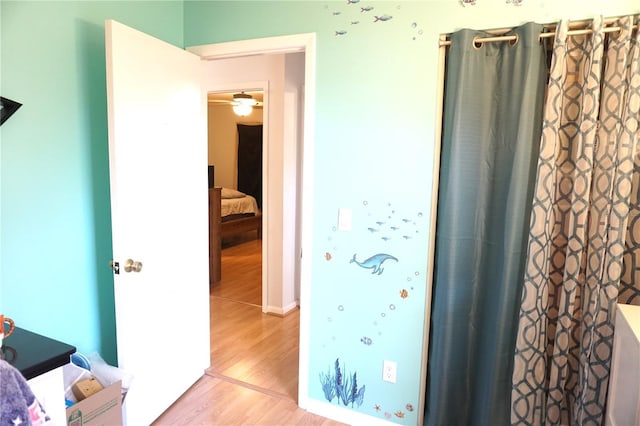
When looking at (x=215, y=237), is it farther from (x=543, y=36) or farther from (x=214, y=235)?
(x=543, y=36)

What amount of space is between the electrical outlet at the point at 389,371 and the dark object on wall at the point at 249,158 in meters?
6.03

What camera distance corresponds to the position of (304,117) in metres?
2.15

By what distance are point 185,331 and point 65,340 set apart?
0.61 m

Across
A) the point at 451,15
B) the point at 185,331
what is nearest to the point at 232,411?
the point at 185,331

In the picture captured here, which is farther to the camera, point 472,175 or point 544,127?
point 472,175

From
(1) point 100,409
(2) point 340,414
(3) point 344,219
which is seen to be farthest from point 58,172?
A: (2) point 340,414

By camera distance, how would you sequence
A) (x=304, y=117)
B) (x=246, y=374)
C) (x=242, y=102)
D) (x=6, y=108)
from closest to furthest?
(x=6, y=108) → (x=304, y=117) → (x=246, y=374) → (x=242, y=102)

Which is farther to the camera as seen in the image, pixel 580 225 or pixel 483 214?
pixel 483 214

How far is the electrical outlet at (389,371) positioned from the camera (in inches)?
82.7

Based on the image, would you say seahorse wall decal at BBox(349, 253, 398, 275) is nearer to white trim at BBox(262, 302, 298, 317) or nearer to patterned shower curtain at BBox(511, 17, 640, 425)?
patterned shower curtain at BBox(511, 17, 640, 425)

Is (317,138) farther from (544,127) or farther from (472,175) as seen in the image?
(544,127)

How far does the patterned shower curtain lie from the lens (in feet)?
5.28

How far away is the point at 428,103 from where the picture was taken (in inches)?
75.1

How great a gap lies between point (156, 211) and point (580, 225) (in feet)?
6.32
